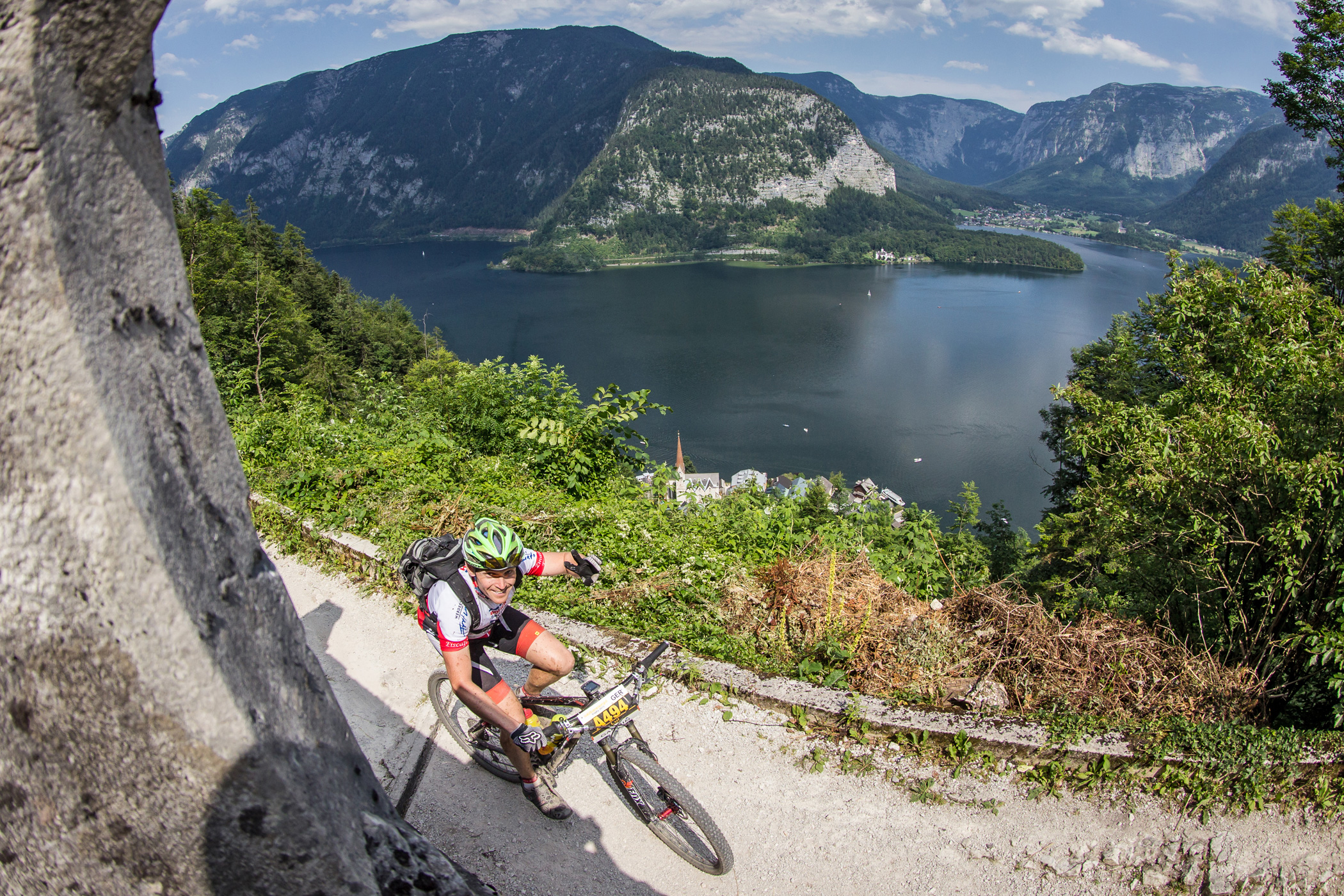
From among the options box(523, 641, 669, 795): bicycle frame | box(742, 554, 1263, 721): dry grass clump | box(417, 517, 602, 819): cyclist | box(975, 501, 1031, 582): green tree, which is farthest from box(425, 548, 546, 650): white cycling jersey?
box(975, 501, 1031, 582): green tree

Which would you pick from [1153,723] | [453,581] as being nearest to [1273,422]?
[1153,723]

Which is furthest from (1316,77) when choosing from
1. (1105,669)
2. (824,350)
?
(824,350)

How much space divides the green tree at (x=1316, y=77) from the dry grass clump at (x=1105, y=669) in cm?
1461

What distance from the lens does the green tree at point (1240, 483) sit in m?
4.40

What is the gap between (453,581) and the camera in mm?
3385

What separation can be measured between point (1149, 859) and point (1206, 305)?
619 cm

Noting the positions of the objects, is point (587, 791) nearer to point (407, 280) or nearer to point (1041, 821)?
point (1041, 821)

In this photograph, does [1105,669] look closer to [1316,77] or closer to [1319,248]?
[1316,77]

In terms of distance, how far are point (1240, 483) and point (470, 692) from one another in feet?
16.5

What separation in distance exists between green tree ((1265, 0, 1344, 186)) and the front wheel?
17.4 metres

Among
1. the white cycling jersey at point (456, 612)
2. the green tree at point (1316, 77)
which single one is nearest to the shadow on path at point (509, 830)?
Answer: the white cycling jersey at point (456, 612)

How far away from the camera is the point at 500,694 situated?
3547 mm

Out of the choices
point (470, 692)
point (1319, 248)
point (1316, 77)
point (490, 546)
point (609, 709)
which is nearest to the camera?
point (490, 546)

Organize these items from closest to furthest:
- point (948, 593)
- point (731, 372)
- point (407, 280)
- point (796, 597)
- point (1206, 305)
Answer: point (796, 597)
point (948, 593)
point (1206, 305)
point (731, 372)
point (407, 280)
